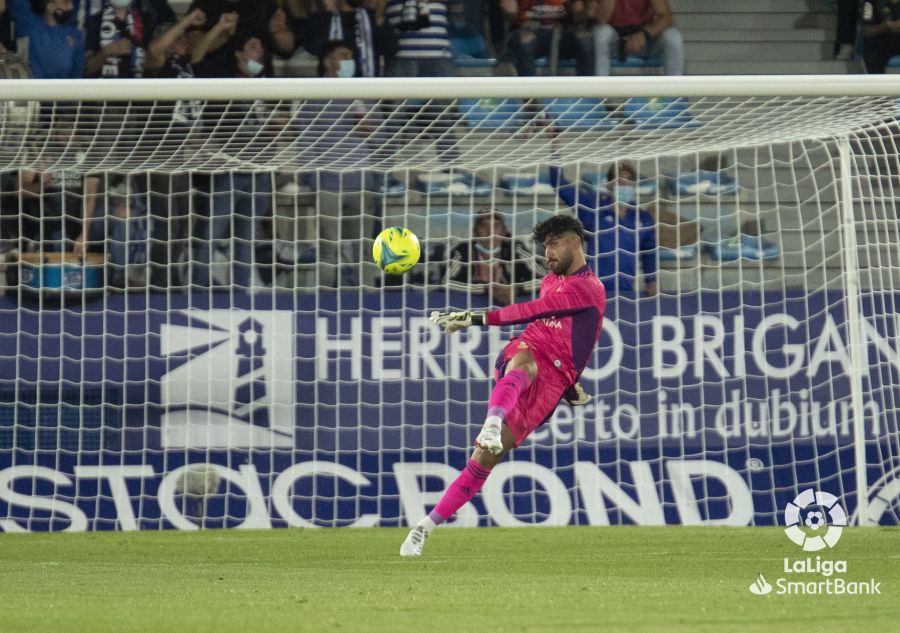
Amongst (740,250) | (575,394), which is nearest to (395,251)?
(575,394)

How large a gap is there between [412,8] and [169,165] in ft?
9.63

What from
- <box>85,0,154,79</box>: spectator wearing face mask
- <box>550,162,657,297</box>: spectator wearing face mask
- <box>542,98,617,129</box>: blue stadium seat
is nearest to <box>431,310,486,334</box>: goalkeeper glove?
<box>542,98,617,129</box>: blue stadium seat

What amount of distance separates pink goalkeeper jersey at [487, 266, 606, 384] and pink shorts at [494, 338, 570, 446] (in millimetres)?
→ 39

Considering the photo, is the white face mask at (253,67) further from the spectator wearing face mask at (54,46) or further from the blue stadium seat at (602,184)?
the blue stadium seat at (602,184)

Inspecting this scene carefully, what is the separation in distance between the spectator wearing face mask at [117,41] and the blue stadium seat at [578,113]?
392cm

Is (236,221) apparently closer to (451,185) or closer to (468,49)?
(451,185)

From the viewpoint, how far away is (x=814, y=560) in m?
6.84

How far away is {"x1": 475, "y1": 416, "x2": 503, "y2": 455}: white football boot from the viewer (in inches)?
262

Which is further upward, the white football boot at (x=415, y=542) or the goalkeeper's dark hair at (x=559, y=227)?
the goalkeeper's dark hair at (x=559, y=227)

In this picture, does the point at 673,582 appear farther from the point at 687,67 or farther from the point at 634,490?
the point at 687,67

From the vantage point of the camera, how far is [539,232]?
7199 millimetres

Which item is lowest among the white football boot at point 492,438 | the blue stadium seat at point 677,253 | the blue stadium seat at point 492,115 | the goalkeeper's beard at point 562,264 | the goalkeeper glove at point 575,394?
the white football boot at point 492,438

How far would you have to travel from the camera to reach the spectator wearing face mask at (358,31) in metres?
11.1

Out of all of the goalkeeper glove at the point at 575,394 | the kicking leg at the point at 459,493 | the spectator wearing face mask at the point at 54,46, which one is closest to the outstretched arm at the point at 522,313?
the goalkeeper glove at the point at 575,394
